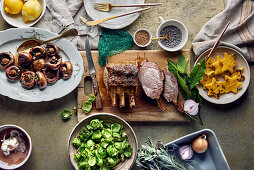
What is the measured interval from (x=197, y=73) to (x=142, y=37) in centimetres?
74

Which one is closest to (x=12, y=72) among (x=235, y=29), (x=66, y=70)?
(x=66, y=70)

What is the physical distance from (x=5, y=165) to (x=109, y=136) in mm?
1166

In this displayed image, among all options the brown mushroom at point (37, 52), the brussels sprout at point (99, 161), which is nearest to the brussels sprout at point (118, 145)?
the brussels sprout at point (99, 161)

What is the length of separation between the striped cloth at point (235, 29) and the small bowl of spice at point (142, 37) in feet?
1.73

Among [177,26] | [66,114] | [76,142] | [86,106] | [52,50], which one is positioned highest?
[177,26]

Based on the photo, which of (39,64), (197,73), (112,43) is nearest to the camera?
(197,73)

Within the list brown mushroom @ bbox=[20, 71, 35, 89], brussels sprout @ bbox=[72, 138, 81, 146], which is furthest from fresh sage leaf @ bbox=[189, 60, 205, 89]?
brown mushroom @ bbox=[20, 71, 35, 89]

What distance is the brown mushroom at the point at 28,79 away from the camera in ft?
8.57

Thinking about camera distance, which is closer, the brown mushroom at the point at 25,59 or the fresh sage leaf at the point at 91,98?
the brown mushroom at the point at 25,59

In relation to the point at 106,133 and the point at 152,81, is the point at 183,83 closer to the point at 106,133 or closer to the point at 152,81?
the point at 152,81

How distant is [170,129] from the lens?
9.38ft

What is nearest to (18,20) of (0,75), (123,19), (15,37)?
(15,37)

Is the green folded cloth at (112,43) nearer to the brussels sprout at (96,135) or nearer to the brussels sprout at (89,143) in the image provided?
the brussels sprout at (96,135)

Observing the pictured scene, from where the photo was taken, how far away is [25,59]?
2605 millimetres
